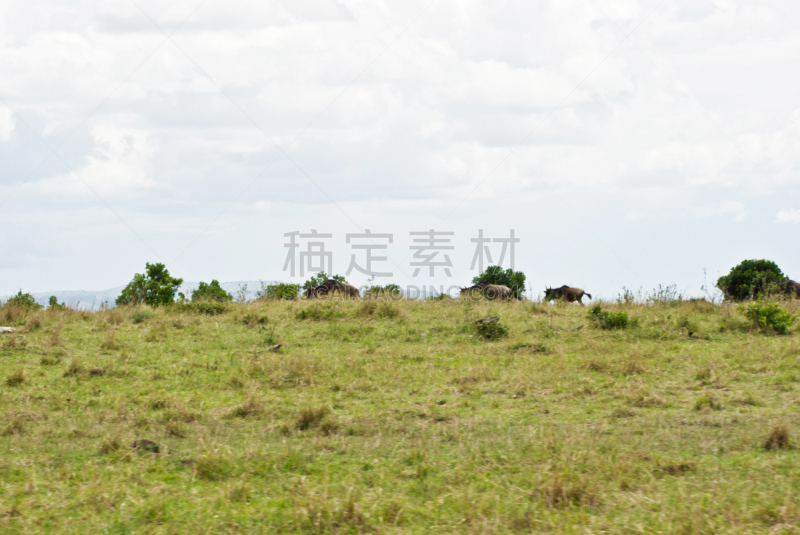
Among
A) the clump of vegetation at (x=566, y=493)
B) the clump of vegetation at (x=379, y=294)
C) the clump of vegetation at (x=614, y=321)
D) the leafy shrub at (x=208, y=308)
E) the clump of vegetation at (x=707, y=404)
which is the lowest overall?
the clump of vegetation at (x=566, y=493)

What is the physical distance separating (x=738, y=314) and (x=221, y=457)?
12079mm

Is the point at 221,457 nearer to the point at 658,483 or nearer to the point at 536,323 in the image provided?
the point at 658,483

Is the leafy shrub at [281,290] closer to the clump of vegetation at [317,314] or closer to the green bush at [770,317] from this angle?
the clump of vegetation at [317,314]

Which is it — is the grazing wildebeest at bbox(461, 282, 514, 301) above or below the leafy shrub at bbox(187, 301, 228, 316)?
above

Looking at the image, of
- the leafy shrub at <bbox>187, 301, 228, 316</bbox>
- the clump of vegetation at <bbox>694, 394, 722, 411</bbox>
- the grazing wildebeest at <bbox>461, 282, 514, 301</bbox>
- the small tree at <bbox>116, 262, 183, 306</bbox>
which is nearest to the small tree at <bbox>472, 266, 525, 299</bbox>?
the grazing wildebeest at <bbox>461, 282, 514, 301</bbox>

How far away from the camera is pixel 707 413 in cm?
811

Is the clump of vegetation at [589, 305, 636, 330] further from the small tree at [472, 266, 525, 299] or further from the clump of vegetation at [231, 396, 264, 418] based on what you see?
the small tree at [472, 266, 525, 299]

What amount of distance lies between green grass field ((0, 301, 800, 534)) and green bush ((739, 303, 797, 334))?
0.25 meters

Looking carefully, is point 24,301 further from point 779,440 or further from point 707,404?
point 779,440

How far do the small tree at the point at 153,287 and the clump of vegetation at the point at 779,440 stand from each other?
1802 cm

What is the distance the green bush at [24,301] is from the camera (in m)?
16.5

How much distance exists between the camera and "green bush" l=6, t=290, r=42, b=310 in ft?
54.2

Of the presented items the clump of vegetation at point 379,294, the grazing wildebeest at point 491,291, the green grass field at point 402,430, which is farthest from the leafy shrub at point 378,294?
the green grass field at point 402,430

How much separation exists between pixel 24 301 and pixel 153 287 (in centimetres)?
506
